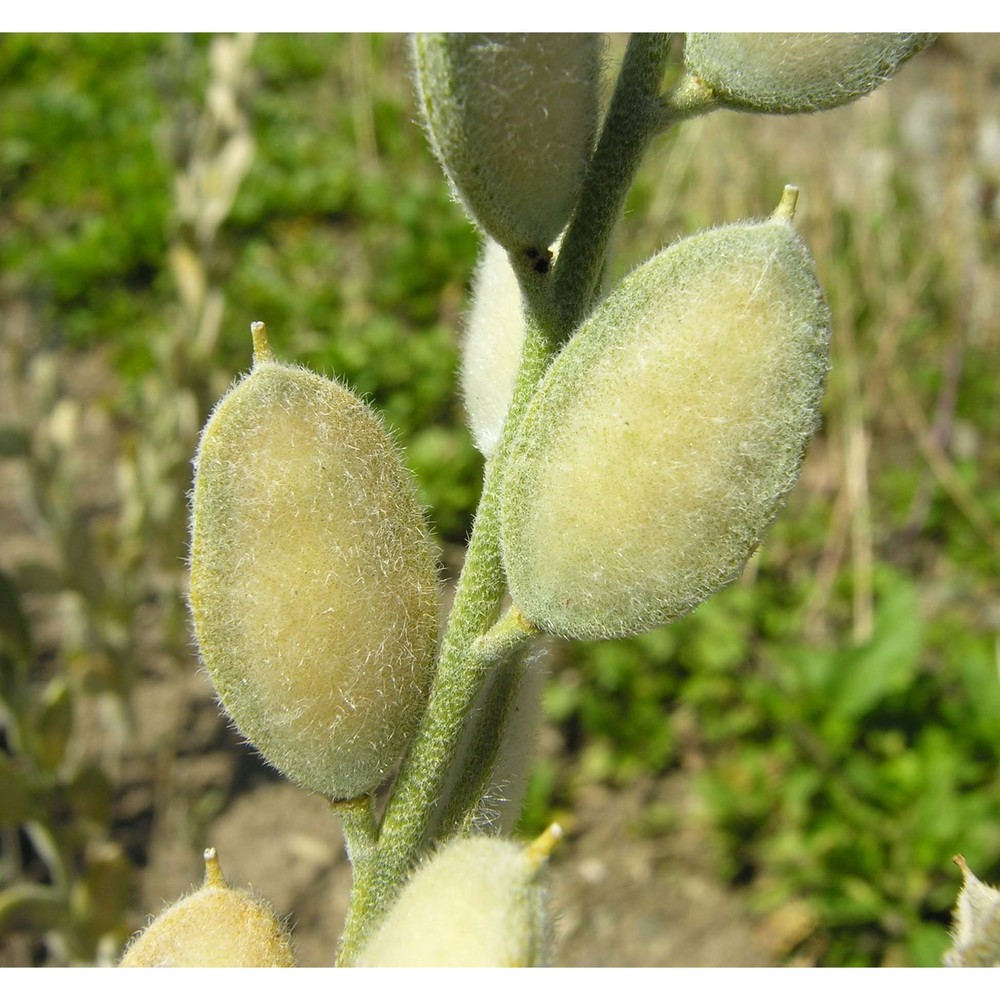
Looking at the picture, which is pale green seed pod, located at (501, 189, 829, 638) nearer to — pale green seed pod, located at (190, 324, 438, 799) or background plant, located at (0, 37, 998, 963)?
pale green seed pod, located at (190, 324, 438, 799)

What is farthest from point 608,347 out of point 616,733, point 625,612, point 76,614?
point 616,733

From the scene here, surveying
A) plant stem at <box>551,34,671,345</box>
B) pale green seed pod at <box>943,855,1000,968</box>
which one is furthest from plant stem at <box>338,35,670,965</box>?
pale green seed pod at <box>943,855,1000,968</box>

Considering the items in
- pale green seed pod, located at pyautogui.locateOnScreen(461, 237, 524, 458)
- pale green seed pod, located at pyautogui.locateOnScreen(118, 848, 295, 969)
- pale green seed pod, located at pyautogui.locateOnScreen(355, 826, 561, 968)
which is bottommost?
pale green seed pod, located at pyautogui.locateOnScreen(118, 848, 295, 969)

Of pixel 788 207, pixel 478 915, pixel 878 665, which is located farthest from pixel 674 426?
pixel 878 665

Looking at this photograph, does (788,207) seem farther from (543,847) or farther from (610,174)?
(543,847)

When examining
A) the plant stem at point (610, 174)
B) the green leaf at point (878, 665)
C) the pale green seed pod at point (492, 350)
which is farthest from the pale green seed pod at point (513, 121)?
the green leaf at point (878, 665)

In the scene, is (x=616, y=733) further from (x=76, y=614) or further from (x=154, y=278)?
(x=154, y=278)
